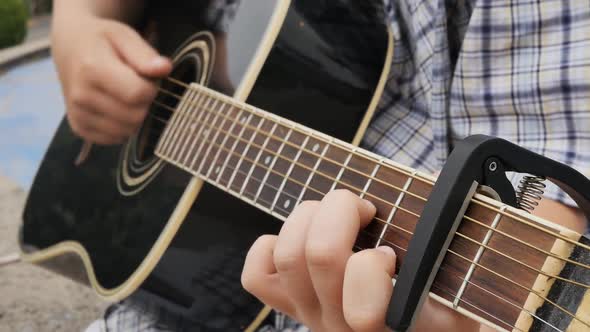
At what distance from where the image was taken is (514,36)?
73 centimetres

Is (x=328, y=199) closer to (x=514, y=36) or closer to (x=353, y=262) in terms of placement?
(x=353, y=262)

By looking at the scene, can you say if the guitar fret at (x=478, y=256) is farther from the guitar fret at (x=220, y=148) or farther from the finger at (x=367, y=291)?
the guitar fret at (x=220, y=148)

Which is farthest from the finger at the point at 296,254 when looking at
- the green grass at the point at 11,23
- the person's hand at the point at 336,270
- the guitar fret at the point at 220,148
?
the green grass at the point at 11,23

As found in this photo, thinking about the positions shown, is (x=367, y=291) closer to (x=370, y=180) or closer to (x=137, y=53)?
(x=370, y=180)

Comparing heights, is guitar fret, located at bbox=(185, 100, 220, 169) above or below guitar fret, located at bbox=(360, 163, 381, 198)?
below

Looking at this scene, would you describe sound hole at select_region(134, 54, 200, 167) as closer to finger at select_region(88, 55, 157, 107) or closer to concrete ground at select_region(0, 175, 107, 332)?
finger at select_region(88, 55, 157, 107)

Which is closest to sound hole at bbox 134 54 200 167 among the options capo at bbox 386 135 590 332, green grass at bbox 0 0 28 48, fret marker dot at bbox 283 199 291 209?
fret marker dot at bbox 283 199 291 209

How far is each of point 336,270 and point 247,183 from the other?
0.23 meters

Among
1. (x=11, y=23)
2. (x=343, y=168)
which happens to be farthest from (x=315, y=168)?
(x=11, y=23)

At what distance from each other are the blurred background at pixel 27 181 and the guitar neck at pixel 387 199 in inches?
25.0

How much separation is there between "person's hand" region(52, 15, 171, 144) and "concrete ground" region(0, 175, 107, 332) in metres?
0.39

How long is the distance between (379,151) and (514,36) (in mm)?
275

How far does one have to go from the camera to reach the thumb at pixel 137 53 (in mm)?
1020

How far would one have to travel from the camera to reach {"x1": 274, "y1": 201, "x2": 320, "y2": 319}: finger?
1.76ft
